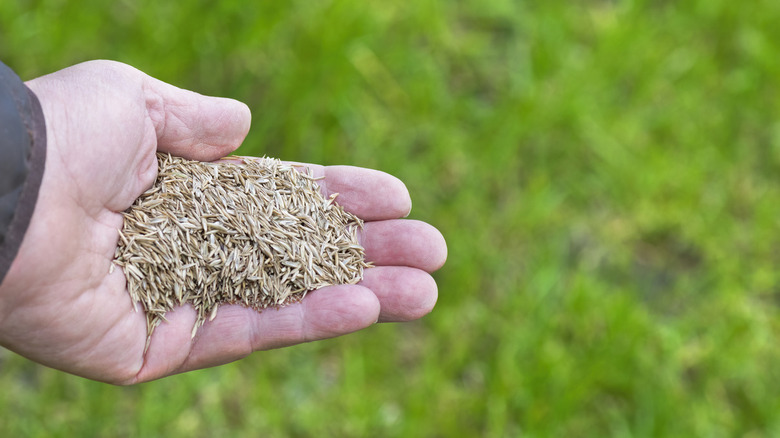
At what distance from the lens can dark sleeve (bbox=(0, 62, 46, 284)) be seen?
181 cm

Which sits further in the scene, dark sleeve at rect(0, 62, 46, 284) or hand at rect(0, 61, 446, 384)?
hand at rect(0, 61, 446, 384)

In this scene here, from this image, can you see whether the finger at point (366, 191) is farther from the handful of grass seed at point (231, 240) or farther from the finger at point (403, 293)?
the finger at point (403, 293)

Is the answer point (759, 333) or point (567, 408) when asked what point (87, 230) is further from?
point (759, 333)

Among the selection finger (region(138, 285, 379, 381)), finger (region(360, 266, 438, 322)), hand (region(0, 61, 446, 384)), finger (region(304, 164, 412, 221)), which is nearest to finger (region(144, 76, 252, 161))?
hand (region(0, 61, 446, 384))

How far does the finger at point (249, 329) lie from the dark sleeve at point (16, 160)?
0.53 m

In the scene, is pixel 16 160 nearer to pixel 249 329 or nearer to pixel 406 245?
pixel 249 329

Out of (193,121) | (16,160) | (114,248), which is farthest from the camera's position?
(193,121)

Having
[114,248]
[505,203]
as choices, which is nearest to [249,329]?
[114,248]

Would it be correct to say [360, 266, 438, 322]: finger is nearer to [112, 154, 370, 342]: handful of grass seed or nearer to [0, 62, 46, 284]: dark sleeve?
[112, 154, 370, 342]: handful of grass seed

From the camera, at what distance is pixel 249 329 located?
2.22 meters

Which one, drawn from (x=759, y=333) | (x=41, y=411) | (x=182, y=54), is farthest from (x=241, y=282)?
(x=759, y=333)

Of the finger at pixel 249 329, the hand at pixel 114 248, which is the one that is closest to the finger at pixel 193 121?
the hand at pixel 114 248

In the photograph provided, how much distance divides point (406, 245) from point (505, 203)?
1.41 meters

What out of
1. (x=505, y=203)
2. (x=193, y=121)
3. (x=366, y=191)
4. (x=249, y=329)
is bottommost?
(x=505, y=203)
